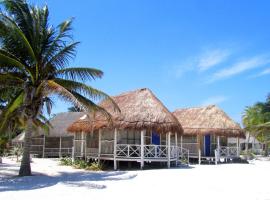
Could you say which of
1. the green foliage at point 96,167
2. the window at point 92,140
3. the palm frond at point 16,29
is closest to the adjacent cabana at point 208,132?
the window at point 92,140

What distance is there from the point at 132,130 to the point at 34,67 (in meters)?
8.01

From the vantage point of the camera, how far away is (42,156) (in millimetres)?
34031

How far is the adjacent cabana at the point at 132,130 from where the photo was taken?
2023 centimetres

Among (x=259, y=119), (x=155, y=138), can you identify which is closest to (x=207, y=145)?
(x=155, y=138)

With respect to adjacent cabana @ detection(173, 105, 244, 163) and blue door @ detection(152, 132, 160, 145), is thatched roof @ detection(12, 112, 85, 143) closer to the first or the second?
adjacent cabana @ detection(173, 105, 244, 163)

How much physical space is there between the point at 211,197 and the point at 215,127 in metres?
17.1

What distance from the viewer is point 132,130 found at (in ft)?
71.4

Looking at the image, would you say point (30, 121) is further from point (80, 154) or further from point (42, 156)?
point (42, 156)

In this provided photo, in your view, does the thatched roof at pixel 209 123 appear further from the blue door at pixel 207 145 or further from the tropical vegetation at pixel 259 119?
the tropical vegetation at pixel 259 119

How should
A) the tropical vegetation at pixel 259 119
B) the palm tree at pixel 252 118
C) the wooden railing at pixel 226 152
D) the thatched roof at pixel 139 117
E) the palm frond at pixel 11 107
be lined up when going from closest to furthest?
the palm frond at pixel 11 107 < the thatched roof at pixel 139 117 < the wooden railing at pixel 226 152 < the tropical vegetation at pixel 259 119 < the palm tree at pixel 252 118

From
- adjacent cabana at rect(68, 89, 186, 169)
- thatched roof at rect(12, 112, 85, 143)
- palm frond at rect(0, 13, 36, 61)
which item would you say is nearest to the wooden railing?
adjacent cabana at rect(68, 89, 186, 169)

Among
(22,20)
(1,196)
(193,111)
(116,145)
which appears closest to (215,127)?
(193,111)

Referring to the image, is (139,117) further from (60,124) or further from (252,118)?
(252,118)

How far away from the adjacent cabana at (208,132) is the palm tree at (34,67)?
43.4 ft
